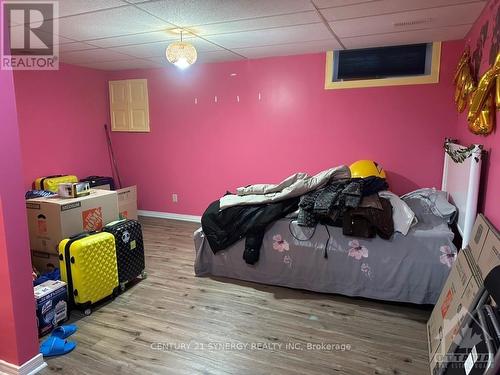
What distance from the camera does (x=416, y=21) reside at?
269cm

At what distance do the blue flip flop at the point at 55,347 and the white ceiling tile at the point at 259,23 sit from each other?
8.14ft

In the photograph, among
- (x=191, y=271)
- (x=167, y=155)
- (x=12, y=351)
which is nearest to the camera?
(x=12, y=351)

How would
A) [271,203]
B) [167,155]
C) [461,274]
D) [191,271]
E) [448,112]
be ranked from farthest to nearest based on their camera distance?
[167,155] < [448,112] < [191,271] < [271,203] < [461,274]

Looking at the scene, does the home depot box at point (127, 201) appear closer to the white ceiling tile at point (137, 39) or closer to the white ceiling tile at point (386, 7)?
the white ceiling tile at point (137, 39)

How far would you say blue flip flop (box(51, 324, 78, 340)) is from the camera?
217cm

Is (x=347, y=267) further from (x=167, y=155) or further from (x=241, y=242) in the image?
(x=167, y=155)

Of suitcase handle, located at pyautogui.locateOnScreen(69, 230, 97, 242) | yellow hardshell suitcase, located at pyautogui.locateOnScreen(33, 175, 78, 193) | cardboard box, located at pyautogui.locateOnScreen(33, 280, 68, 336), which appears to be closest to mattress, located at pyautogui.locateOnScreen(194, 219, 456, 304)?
suitcase handle, located at pyautogui.locateOnScreen(69, 230, 97, 242)

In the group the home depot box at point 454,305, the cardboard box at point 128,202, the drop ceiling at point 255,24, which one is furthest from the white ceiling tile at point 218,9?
the cardboard box at point 128,202

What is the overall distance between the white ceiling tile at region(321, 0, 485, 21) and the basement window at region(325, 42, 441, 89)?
3.38 feet

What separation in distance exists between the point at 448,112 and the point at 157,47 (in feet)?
10.1

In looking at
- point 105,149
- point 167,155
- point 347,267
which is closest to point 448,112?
point 347,267

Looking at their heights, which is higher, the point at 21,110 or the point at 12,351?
the point at 21,110

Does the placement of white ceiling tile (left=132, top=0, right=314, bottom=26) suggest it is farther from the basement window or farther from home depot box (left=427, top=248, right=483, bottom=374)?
home depot box (left=427, top=248, right=483, bottom=374)

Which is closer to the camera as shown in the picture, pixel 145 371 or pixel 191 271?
pixel 145 371
